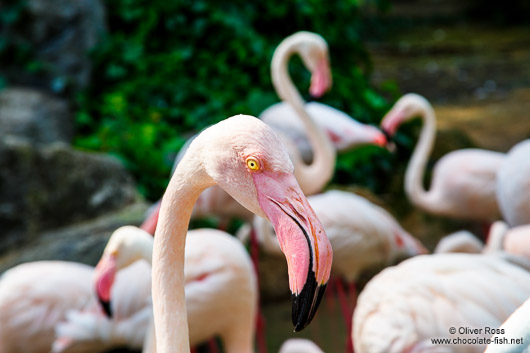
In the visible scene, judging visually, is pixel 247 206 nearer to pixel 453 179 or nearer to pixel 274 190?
pixel 274 190

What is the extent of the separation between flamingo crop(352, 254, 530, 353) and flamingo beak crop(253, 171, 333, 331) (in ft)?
4.25

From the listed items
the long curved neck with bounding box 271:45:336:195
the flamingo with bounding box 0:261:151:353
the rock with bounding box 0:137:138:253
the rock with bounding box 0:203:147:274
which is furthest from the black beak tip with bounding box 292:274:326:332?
the rock with bounding box 0:137:138:253

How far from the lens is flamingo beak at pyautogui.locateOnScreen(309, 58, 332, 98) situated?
4363 mm

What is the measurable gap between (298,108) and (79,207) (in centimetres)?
138

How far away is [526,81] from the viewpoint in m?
8.84

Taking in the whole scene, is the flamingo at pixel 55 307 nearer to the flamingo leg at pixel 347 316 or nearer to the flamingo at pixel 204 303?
the flamingo at pixel 204 303

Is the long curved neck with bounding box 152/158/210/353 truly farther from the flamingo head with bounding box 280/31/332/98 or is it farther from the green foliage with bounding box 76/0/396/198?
the green foliage with bounding box 76/0/396/198

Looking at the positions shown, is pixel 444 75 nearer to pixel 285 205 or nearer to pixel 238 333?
pixel 238 333

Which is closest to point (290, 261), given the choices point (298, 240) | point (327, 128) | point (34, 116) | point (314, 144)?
point (298, 240)

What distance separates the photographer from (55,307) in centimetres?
309

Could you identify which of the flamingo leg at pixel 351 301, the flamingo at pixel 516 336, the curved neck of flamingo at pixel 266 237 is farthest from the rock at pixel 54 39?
the flamingo at pixel 516 336

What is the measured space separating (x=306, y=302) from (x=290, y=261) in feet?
0.26

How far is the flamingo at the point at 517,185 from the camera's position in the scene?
11.9 feet

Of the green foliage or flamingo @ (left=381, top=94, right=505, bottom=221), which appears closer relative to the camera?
flamingo @ (left=381, top=94, right=505, bottom=221)
